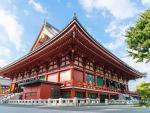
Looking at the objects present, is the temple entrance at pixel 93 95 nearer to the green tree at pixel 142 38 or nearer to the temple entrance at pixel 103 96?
the temple entrance at pixel 103 96

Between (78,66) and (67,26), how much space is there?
615 cm

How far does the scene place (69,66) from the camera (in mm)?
21078

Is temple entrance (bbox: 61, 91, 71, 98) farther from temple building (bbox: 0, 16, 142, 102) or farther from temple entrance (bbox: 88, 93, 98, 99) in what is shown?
temple entrance (bbox: 88, 93, 98, 99)

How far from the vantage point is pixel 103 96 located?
25.9m

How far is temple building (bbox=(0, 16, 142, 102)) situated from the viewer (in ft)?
62.4

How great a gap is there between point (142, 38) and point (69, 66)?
1276 centimetres

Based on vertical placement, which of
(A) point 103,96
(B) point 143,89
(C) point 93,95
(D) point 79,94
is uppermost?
(B) point 143,89

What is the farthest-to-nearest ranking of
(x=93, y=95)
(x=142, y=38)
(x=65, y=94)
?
(x=93, y=95), (x=65, y=94), (x=142, y=38)

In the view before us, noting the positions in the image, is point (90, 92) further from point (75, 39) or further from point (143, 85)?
point (143, 85)

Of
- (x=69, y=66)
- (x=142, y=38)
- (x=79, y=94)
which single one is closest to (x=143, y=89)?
(x=142, y=38)

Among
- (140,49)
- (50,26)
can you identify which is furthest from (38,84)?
(50,26)

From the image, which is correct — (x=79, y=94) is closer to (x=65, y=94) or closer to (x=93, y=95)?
(x=65, y=94)

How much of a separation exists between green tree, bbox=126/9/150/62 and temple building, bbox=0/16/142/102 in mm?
8022

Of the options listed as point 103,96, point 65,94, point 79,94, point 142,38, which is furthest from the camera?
point 103,96
